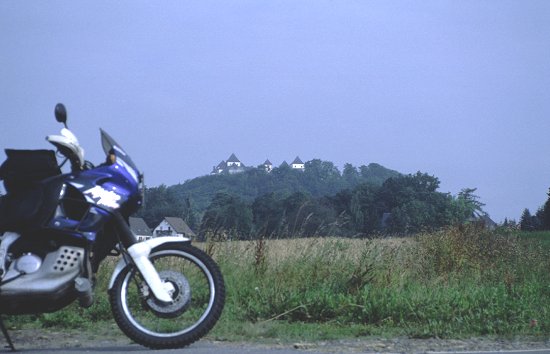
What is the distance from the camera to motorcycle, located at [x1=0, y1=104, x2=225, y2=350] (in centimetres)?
528

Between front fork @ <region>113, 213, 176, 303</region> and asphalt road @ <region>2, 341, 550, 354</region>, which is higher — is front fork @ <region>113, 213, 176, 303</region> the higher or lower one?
the higher one

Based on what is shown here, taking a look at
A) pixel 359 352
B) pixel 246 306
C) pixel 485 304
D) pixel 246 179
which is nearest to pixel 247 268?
pixel 246 306

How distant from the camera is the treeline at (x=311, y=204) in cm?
1262

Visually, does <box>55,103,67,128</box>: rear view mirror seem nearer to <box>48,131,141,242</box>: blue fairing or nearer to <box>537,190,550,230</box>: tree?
<box>48,131,141,242</box>: blue fairing

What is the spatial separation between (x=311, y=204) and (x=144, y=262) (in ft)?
32.8

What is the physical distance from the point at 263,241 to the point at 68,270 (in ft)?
17.0

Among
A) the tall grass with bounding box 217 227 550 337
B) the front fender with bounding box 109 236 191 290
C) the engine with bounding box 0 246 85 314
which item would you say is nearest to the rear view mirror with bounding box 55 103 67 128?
the engine with bounding box 0 246 85 314

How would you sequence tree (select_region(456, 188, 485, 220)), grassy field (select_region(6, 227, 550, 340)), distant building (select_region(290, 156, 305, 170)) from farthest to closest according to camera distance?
1. distant building (select_region(290, 156, 305, 170))
2. tree (select_region(456, 188, 485, 220))
3. grassy field (select_region(6, 227, 550, 340))

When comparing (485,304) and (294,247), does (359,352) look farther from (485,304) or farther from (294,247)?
(294,247)

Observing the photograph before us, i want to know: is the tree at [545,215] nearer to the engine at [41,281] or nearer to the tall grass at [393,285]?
the tall grass at [393,285]

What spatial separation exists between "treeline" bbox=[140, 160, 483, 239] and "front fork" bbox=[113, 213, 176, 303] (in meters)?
0.48

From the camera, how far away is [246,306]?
7.74 meters

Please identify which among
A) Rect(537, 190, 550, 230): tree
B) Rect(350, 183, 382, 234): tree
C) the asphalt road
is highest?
Rect(537, 190, 550, 230): tree

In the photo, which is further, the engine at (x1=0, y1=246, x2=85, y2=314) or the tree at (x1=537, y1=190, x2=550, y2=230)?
the tree at (x1=537, y1=190, x2=550, y2=230)
